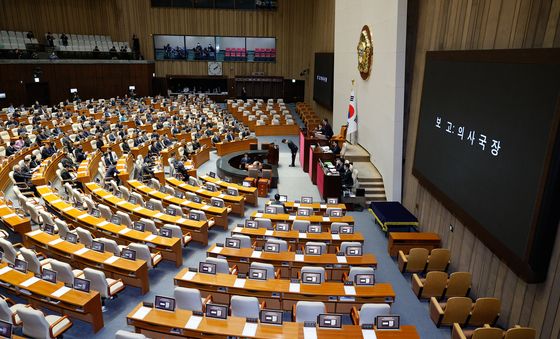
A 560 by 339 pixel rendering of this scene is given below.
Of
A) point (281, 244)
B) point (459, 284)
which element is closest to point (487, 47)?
point (459, 284)

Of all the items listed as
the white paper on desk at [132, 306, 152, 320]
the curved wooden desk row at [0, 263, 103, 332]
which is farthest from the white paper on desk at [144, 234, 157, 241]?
the white paper on desk at [132, 306, 152, 320]

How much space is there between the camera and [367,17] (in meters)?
16.8

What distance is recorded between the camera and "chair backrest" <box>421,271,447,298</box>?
27.9 ft

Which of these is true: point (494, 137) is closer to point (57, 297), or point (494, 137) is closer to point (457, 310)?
point (457, 310)

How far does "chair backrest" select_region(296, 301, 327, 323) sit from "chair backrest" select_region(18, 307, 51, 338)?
3.97 meters

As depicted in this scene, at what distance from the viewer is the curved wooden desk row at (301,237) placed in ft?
34.0

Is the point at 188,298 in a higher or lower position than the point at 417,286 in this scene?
higher

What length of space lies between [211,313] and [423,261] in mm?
5635

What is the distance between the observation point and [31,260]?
7988mm

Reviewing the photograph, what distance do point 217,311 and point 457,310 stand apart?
14.6 ft

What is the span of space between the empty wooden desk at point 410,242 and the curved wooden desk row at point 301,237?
102 cm

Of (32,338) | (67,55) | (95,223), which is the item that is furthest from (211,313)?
(67,55)

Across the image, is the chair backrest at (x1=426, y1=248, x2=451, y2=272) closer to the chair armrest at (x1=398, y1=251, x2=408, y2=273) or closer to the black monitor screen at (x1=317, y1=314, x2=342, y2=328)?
the chair armrest at (x1=398, y1=251, x2=408, y2=273)

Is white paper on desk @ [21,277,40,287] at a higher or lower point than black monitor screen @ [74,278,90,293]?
lower
